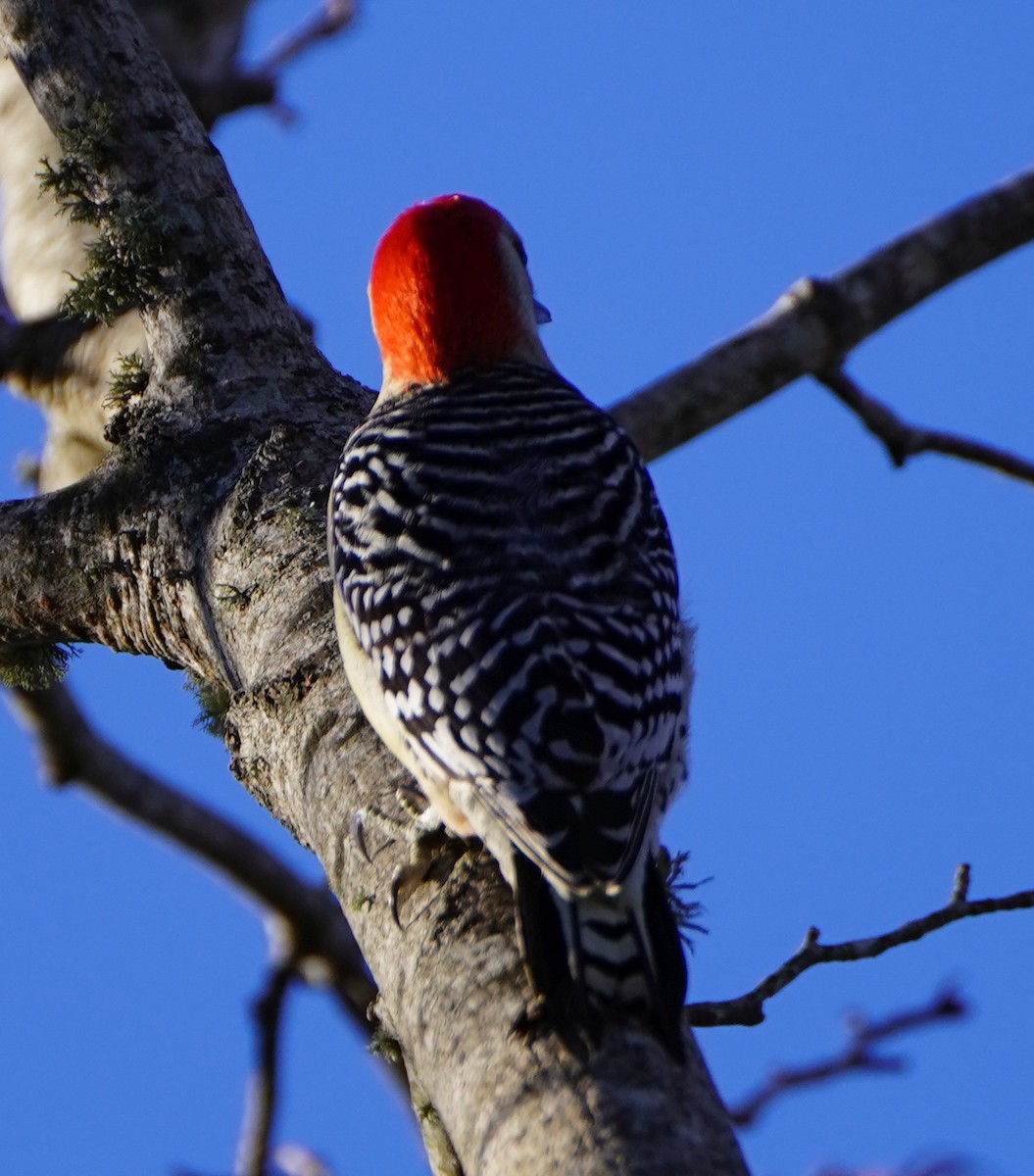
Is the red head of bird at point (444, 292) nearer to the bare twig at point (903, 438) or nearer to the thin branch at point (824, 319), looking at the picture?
the thin branch at point (824, 319)

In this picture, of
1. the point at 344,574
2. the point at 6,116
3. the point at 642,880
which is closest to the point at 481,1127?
the point at 642,880

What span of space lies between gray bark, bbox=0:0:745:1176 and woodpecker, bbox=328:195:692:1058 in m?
0.11

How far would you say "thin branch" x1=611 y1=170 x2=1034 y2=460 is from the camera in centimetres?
598

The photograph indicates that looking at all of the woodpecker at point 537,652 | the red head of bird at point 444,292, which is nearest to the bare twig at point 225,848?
the red head of bird at point 444,292

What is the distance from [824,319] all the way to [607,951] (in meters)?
4.10

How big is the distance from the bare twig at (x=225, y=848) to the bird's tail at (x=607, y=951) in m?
5.36

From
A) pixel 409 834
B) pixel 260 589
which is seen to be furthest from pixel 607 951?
pixel 260 589

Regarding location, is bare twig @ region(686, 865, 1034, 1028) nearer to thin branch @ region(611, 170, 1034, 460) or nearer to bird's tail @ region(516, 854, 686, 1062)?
bird's tail @ region(516, 854, 686, 1062)

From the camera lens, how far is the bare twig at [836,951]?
3.31 m

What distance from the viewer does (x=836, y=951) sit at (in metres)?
3.47

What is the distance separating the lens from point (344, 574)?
12.1 ft

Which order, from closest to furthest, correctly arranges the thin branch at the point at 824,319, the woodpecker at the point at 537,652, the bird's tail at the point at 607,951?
1. the bird's tail at the point at 607,951
2. the woodpecker at the point at 537,652
3. the thin branch at the point at 824,319

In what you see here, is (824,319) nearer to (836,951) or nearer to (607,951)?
(836,951)

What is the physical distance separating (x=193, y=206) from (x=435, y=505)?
1.61 metres
